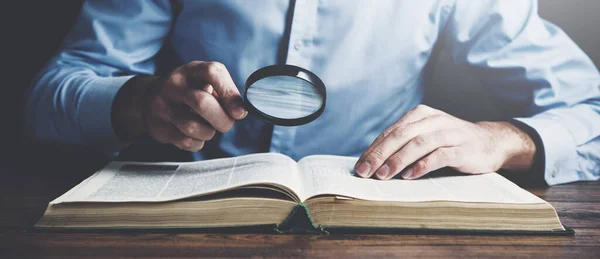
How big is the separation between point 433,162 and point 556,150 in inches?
21.3

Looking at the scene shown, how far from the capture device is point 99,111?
4.85 ft

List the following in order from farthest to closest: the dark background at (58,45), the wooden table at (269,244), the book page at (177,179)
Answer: the dark background at (58,45) < the book page at (177,179) < the wooden table at (269,244)

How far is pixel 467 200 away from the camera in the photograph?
96cm

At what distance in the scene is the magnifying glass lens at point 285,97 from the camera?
3.65 feet

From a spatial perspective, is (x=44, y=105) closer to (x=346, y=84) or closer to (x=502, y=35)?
(x=346, y=84)

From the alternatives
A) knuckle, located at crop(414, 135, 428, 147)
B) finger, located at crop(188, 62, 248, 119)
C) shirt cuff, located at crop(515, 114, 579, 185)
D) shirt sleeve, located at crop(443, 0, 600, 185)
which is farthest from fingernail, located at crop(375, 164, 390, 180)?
shirt sleeve, located at crop(443, 0, 600, 185)

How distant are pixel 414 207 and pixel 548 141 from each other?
2.49 feet

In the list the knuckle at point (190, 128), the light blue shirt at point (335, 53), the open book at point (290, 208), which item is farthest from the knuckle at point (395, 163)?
the light blue shirt at point (335, 53)

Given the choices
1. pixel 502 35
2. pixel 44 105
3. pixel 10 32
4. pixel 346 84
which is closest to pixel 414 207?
pixel 346 84

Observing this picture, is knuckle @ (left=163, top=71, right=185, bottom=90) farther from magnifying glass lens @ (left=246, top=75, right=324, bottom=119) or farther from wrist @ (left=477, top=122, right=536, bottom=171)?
wrist @ (left=477, top=122, right=536, bottom=171)

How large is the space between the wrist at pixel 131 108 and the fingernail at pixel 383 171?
664mm

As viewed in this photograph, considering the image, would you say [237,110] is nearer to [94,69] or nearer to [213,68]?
[213,68]

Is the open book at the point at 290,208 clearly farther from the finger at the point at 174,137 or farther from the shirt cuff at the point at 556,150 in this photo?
the shirt cuff at the point at 556,150

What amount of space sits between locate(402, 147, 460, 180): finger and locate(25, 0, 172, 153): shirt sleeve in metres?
0.91
